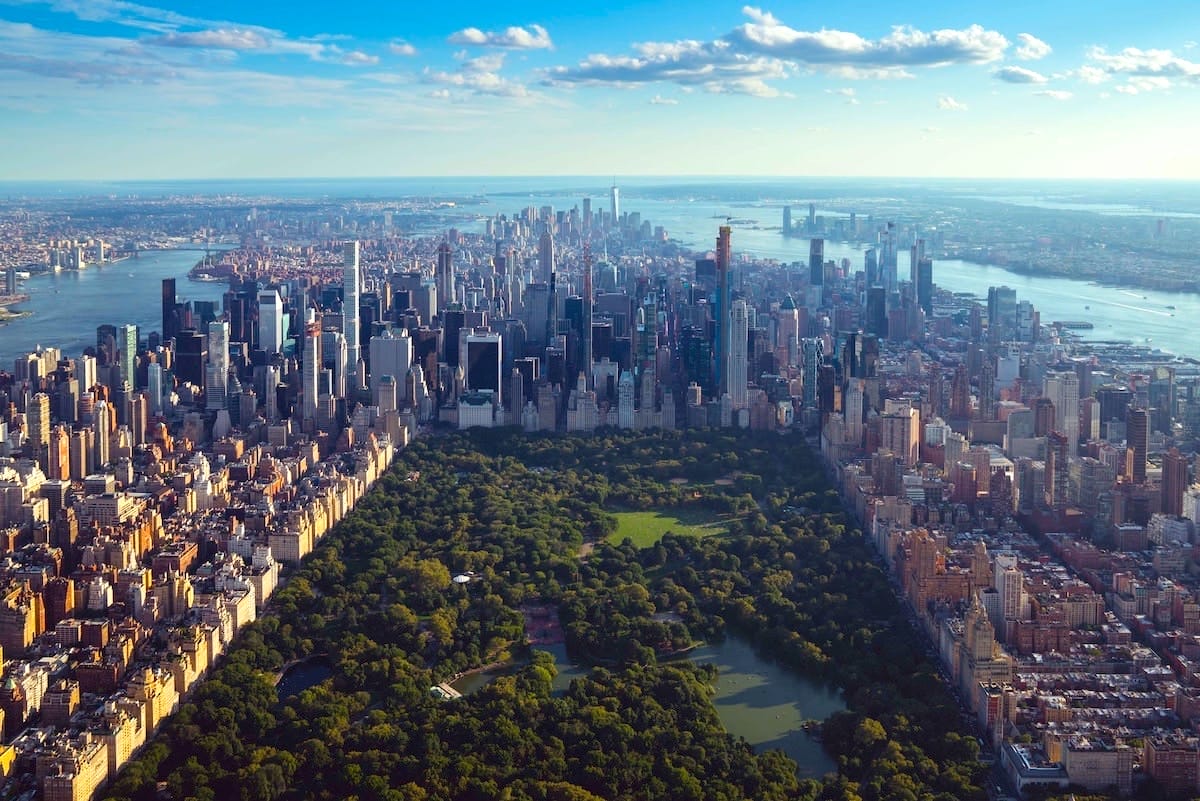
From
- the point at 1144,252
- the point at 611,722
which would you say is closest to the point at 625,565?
the point at 611,722

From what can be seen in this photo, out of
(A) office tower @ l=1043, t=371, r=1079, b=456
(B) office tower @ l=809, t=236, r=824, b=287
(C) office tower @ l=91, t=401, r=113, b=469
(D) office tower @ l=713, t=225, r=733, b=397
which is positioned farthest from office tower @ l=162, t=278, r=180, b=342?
(A) office tower @ l=1043, t=371, r=1079, b=456

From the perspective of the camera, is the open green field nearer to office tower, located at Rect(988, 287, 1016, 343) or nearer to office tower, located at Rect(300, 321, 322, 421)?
office tower, located at Rect(300, 321, 322, 421)

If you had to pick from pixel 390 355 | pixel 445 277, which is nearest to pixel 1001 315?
pixel 390 355

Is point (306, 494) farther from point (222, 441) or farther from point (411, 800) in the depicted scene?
point (411, 800)

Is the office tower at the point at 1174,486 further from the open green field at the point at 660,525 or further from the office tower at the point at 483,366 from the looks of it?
the office tower at the point at 483,366

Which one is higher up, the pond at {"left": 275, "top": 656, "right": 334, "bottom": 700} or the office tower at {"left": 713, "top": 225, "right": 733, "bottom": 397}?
the office tower at {"left": 713, "top": 225, "right": 733, "bottom": 397}

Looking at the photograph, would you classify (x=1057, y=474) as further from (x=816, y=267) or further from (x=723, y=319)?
(x=816, y=267)
